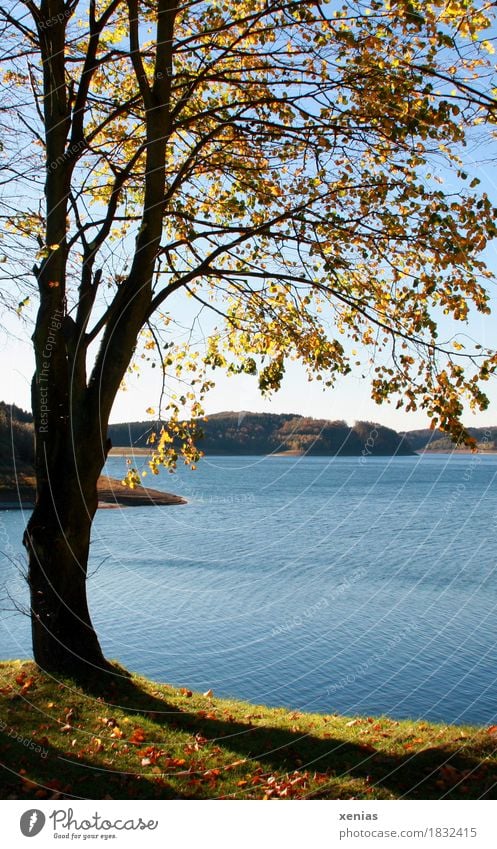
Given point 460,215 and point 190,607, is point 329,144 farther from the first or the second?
point 190,607

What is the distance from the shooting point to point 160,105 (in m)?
11.7

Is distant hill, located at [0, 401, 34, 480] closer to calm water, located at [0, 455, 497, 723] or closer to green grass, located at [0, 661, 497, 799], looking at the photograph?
calm water, located at [0, 455, 497, 723]

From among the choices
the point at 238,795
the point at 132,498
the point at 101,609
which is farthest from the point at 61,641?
the point at 132,498

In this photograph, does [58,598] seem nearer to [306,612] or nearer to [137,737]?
[137,737]

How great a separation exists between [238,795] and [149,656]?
1311 cm

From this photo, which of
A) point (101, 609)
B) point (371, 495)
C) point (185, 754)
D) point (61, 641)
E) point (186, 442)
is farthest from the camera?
point (371, 495)

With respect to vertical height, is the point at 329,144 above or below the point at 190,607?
above

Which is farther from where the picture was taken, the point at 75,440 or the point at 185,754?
the point at 75,440

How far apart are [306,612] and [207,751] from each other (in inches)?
741

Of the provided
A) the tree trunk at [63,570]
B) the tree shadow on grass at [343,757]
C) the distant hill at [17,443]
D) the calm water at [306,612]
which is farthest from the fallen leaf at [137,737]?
the distant hill at [17,443]
